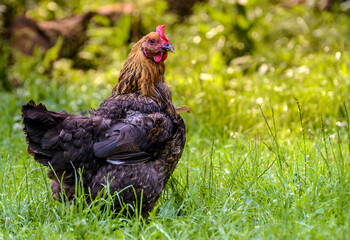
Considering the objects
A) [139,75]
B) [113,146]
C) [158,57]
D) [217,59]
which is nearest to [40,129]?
[113,146]

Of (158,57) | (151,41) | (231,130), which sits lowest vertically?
(231,130)

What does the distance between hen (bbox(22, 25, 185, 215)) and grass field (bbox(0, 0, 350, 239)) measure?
20 centimetres

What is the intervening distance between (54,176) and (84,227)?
0.57 m

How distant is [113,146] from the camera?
297cm

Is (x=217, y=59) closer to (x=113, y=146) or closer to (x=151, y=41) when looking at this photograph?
(x=151, y=41)

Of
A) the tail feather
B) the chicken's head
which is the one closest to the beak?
the chicken's head

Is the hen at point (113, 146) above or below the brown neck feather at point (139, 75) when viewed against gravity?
below

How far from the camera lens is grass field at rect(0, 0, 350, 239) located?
282cm

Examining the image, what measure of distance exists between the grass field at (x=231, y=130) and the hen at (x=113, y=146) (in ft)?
0.66

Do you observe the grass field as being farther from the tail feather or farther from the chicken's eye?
the chicken's eye

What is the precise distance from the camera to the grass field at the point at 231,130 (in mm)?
2824

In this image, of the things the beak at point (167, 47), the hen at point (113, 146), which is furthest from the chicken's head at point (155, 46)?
the hen at point (113, 146)

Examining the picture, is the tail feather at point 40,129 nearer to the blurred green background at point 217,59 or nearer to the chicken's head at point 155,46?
the chicken's head at point 155,46

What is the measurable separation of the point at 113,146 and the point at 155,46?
96 centimetres
